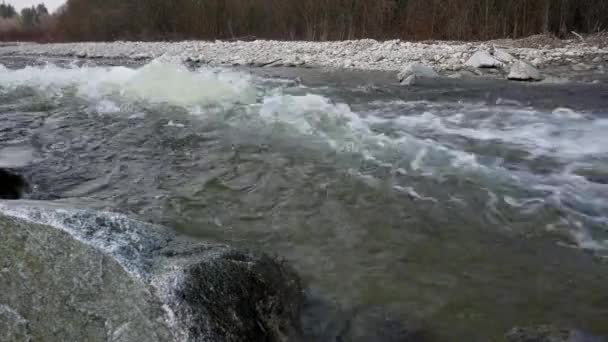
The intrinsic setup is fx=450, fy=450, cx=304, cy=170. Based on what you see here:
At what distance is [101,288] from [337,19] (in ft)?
59.4

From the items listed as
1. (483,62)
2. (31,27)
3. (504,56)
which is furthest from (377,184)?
(31,27)

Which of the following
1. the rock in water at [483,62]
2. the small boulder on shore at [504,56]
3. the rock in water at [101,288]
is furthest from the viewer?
the small boulder on shore at [504,56]

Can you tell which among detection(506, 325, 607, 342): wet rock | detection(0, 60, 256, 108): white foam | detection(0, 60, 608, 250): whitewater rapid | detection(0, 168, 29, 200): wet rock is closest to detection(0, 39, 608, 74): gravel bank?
detection(0, 60, 608, 250): whitewater rapid

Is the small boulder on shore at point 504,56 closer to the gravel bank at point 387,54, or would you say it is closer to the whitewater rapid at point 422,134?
the gravel bank at point 387,54

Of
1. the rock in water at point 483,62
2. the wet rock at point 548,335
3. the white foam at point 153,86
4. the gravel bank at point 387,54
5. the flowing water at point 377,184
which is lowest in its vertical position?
the wet rock at point 548,335

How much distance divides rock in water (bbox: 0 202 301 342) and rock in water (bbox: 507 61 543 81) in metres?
8.58

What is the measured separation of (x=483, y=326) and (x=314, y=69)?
10.3 m

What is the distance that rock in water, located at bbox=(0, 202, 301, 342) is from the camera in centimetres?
168

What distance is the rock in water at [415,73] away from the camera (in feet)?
30.3

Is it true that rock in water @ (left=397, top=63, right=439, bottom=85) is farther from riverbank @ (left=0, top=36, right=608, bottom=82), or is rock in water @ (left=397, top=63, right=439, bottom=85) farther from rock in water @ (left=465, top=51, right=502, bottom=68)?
rock in water @ (left=465, top=51, right=502, bottom=68)

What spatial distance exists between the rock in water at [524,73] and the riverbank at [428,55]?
243mm

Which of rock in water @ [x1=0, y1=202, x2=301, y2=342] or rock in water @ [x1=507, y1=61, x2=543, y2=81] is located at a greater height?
rock in water @ [x1=507, y1=61, x2=543, y2=81]

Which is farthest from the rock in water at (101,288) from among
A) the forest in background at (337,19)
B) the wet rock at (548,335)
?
the forest in background at (337,19)

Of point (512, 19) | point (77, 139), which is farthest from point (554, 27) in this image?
point (77, 139)
